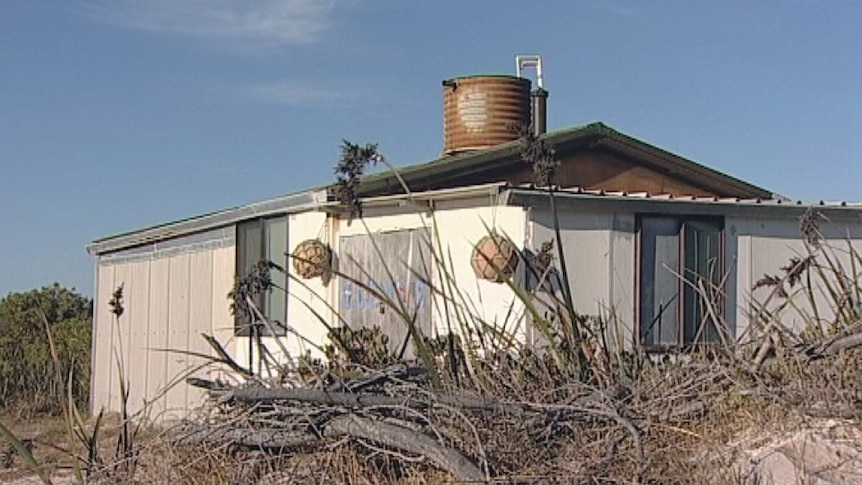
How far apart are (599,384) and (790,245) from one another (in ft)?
23.9

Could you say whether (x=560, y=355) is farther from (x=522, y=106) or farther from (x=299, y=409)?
(x=522, y=106)

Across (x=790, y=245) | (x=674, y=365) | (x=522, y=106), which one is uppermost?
(x=522, y=106)

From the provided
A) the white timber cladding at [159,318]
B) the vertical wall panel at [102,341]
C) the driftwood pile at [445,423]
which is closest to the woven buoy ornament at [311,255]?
the white timber cladding at [159,318]

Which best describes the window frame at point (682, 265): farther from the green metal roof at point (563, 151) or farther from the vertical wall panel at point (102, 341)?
the vertical wall panel at point (102, 341)

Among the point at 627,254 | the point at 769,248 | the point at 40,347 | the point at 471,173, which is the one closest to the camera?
the point at 627,254

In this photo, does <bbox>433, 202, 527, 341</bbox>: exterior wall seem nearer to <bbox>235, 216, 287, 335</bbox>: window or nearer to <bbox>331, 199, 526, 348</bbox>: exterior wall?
<bbox>331, 199, 526, 348</bbox>: exterior wall

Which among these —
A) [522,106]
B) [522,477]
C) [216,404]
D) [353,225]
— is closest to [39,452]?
[353,225]

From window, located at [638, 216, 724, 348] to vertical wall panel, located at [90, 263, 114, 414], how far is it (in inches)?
429

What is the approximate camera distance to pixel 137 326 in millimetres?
18703

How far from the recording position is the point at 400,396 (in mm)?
5914

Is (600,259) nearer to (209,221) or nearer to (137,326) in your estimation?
(209,221)

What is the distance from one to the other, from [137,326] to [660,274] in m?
9.74

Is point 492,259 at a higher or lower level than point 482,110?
lower

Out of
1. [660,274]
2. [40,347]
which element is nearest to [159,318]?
[40,347]
